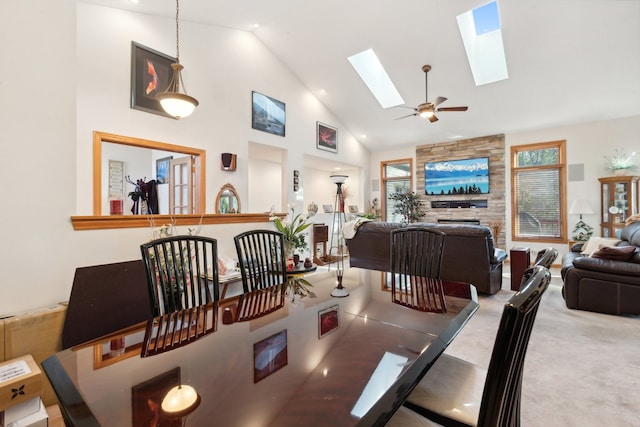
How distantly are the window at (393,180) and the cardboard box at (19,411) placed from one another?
7519 mm

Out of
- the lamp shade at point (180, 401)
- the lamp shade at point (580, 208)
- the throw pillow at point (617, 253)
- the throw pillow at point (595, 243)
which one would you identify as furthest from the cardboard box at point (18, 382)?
the lamp shade at point (580, 208)

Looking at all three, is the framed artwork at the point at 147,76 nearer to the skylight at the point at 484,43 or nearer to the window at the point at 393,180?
the skylight at the point at 484,43

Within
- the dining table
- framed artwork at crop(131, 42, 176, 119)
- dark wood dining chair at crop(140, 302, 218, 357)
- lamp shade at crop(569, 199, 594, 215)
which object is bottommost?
dark wood dining chair at crop(140, 302, 218, 357)

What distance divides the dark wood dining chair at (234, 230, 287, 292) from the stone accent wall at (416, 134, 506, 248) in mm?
5958

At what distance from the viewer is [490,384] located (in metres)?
0.69

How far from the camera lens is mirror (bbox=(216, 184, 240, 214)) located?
161 inches

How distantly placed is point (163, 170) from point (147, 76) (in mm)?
2254

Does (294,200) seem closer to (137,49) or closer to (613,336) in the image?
(137,49)

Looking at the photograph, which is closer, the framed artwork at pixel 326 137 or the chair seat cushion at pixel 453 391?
the chair seat cushion at pixel 453 391

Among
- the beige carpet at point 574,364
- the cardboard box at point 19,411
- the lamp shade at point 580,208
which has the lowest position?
the beige carpet at point 574,364

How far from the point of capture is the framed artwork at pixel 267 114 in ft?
15.4

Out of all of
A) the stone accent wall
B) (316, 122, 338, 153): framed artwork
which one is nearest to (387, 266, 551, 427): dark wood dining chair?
(316, 122, 338, 153): framed artwork

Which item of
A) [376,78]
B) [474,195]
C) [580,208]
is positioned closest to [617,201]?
[580,208]

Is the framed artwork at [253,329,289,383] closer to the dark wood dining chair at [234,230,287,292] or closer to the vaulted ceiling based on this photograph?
the dark wood dining chair at [234,230,287,292]
